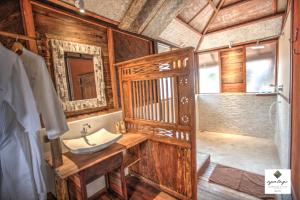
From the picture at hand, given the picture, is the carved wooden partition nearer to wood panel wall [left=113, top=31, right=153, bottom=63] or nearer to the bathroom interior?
the bathroom interior

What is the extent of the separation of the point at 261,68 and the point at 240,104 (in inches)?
38.6

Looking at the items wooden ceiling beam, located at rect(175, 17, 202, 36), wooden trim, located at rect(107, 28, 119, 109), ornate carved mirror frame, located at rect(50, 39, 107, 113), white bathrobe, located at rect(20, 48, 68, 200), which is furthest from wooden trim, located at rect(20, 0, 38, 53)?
wooden ceiling beam, located at rect(175, 17, 202, 36)

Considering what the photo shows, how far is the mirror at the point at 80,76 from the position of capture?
5.81 ft

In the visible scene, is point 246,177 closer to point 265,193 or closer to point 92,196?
point 265,193

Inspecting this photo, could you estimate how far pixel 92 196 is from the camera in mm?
1937

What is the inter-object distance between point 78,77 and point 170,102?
1.17 meters

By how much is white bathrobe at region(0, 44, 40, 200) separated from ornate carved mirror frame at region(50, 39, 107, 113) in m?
0.54

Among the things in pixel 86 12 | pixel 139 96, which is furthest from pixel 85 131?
pixel 86 12

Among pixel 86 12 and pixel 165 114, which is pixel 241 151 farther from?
pixel 86 12

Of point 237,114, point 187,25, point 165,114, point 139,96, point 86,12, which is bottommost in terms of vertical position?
point 237,114

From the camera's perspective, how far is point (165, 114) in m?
1.88

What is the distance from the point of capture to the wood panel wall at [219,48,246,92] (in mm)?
3846

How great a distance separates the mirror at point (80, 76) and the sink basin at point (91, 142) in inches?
19.0

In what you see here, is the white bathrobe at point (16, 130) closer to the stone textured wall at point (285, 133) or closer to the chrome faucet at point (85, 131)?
the chrome faucet at point (85, 131)
